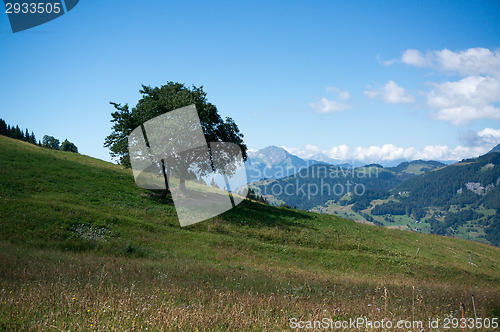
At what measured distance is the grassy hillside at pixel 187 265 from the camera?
22.8 ft

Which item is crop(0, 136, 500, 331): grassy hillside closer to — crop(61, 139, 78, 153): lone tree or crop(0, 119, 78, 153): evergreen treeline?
crop(0, 119, 78, 153): evergreen treeline

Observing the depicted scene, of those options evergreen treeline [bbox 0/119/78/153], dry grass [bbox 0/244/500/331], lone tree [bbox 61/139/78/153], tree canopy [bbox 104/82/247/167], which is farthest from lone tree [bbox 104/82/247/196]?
lone tree [bbox 61/139/78/153]

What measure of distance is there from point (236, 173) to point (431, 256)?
27.5m

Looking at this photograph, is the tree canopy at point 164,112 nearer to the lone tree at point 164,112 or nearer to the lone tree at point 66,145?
the lone tree at point 164,112

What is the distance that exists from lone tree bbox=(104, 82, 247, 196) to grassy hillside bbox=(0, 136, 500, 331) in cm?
640

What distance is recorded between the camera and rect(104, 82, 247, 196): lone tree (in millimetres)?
40312

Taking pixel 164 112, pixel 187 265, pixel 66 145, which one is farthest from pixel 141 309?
pixel 66 145

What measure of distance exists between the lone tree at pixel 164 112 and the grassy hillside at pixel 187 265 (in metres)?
6.40

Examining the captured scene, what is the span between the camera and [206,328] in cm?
634

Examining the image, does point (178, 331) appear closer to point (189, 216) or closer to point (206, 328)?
point (206, 328)

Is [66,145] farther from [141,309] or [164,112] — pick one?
[141,309]

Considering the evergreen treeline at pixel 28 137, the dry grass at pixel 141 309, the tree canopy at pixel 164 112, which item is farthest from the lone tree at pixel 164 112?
the evergreen treeline at pixel 28 137

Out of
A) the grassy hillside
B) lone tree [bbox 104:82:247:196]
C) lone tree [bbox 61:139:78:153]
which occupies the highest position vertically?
lone tree [bbox 61:139:78:153]

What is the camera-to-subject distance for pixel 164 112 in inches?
1607
